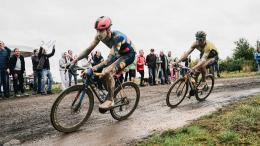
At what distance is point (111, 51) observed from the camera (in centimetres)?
774

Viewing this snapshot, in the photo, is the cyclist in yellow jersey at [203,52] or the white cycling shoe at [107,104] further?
the cyclist in yellow jersey at [203,52]

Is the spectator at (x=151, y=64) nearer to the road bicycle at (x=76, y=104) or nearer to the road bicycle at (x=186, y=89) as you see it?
the road bicycle at (x=186, y=89)

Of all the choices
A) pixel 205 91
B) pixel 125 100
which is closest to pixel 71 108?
pixel 125 100

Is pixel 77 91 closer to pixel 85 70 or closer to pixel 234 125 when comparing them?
pixel 85 70

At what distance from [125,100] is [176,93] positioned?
8.22ft

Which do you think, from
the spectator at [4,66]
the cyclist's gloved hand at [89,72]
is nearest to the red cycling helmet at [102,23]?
the cyclist's gloved hand at [89,72]

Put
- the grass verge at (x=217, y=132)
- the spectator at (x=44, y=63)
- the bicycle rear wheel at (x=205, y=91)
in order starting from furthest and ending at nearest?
the spectator at (x=44, y=63) → the bicycle rear wheel at (x=205, y=91) → the grass verge at (x=217, y=132)

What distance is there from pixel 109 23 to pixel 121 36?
0.47 metres

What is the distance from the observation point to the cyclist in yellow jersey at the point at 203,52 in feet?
35.6

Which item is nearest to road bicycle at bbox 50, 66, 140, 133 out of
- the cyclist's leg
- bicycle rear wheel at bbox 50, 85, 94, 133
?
bicycle rear wheel at bbox 50, 85, 94, 133

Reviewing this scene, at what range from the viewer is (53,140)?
6.38 m

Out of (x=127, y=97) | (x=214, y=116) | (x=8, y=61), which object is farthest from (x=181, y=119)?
(x=8, y=61)

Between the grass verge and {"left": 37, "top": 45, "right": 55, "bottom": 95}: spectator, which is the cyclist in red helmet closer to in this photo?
the grass verge

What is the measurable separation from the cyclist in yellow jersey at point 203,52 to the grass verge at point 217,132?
3.13 meters
